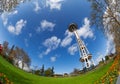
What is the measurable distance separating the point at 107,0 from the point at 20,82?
1798 centimetres

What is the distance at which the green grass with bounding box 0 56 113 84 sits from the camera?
61.1 ft

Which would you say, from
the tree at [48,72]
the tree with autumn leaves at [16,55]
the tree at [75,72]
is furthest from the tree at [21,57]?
the tree at [75,72]

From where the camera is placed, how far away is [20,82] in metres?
17.6

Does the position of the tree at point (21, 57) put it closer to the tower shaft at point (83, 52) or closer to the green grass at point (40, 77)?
the green grass at point (40, 77)

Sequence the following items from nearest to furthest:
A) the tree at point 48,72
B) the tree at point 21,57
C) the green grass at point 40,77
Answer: the green grass at point 40,77 < the tree at point 48,72 < the tree at point 21,57

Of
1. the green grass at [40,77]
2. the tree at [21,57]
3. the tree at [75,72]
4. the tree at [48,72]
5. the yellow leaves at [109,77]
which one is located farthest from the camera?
the tree at [21,57]

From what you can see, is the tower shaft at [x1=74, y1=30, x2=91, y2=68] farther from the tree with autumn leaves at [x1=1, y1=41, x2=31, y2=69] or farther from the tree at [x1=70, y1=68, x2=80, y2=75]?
the tree with autumn leaves at [x1=1, y1=41, x2=31, y2=69]

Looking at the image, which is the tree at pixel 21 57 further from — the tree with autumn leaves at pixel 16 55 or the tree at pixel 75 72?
the tree at pixel 75 72

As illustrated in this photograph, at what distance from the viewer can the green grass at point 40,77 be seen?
18.6 meters

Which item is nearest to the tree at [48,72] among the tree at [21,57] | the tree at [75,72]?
the tree at [21,57]

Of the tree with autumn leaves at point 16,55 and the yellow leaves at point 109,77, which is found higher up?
the tree with autumn leaves at point 16,55

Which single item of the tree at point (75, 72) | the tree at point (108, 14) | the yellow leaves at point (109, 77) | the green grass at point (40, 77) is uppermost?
the tree at point (108, 14)

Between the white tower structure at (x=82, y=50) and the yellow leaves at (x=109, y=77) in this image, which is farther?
the white tower structure at (x=82, y=50)

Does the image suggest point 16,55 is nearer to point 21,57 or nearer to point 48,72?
point 21,57
